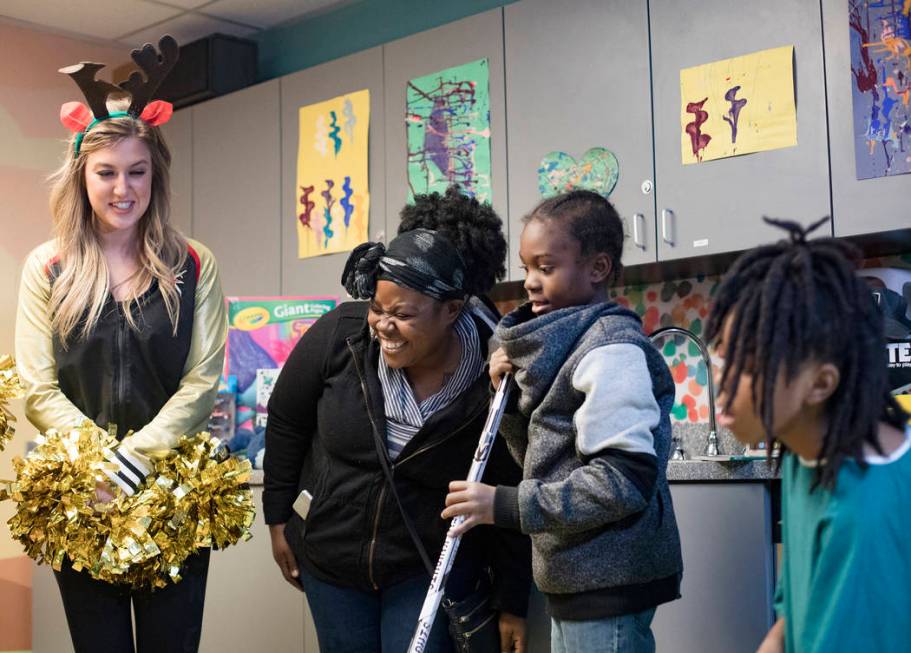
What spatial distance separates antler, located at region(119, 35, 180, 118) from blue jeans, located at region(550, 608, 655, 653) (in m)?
1.26

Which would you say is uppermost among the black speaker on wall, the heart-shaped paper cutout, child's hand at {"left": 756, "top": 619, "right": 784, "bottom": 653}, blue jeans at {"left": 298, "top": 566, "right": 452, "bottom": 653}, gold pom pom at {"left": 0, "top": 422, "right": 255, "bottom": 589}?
the black speaker on wall

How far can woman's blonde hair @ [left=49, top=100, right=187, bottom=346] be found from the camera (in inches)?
79.9

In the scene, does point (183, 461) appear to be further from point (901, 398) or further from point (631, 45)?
point (631, 45)

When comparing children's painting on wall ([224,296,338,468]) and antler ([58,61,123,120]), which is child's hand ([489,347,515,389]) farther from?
children's painting on wall ([224,296,338,468])

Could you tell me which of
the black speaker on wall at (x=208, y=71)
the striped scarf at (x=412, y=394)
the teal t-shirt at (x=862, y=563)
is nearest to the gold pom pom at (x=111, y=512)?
the striped scarf at (x=412, y=394)

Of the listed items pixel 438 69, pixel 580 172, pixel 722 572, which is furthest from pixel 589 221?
pixel 438 69

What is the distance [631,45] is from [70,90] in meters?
2.67

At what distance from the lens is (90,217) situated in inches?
83.4

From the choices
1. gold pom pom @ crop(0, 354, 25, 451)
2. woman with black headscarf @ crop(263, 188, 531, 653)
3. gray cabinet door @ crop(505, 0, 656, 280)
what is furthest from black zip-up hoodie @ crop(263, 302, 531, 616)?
gray cabinet door @ crop(505, 0, 656, 280)

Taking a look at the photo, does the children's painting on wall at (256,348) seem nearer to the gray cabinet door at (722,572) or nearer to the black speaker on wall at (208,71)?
the gray cabinet door at (722,572)

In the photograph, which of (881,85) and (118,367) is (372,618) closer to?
(118,367)

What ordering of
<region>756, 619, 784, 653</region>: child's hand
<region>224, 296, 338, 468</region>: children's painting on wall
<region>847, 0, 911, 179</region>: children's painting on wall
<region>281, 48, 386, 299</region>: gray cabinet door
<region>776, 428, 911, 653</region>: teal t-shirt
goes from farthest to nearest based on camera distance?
1. <region>281, 48, 386, 299</region>: gray cabinet door
2. <region>224, 296, 338, 468</region>: children's painting on wall
3. <region>847, 0, 911, 179</region>: children's painting on wall
4. <region>756, 619, 784, 653</region>: child's hand
5. <region>776, 428, 911, 653</region>: teal t-shirt

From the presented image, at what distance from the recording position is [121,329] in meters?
2.03

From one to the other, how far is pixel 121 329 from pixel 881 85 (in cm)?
194
